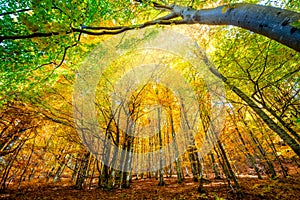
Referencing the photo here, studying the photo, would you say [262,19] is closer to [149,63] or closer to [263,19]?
[263,19]

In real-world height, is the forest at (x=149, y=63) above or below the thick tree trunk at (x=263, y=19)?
above

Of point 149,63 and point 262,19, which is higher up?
point 149,63

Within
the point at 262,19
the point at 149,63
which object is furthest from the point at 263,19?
the point at 149,63

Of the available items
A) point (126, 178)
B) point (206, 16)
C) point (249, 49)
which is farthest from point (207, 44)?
point (126, 178)

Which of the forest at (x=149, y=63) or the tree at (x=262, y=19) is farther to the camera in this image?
the forest at (x=149, y=63)

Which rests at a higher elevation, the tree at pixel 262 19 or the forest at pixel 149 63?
the forest at pixel 149 63

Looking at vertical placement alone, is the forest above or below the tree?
above

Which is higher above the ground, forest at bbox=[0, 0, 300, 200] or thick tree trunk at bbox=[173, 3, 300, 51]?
forest at bbox=[0, 0, 300, 200]

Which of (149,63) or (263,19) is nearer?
(263,19)

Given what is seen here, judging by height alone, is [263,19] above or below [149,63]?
below

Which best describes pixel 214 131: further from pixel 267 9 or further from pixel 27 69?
pixel 27 69

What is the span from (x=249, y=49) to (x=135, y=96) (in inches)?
259

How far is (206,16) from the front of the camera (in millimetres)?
2342

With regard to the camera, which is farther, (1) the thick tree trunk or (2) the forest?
(2) the forest
